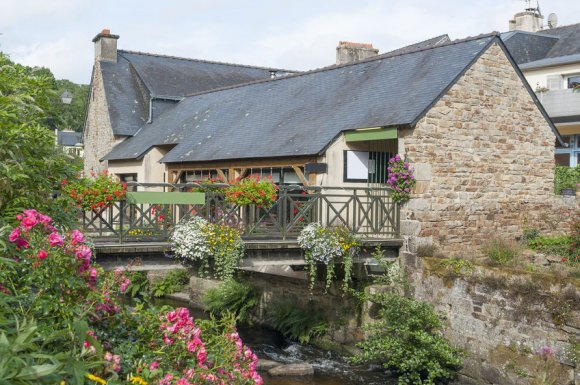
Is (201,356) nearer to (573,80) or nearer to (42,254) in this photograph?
(42,254)

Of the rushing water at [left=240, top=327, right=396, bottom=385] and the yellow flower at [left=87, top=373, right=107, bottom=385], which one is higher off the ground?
the yellow flower at [left=87, top=373, right=107, bottom=385]

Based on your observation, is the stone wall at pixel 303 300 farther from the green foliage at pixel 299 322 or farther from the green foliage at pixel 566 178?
the green foliage at pixel 566 178

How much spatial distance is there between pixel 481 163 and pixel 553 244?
7.20 ft

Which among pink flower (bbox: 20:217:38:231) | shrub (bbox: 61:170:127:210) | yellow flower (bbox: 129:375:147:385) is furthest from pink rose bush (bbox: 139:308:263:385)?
shrub (bbox: 61:170:127:210)

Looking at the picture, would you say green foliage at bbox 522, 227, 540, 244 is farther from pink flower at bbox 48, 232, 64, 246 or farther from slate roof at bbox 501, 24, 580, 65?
slate roof at bbox 501, 24, 580, 65

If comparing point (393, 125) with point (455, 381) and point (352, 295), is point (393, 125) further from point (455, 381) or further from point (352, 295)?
point (455, 381)

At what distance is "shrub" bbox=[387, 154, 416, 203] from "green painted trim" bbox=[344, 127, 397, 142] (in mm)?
507

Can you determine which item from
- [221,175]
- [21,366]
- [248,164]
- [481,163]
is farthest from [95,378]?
[221,175]

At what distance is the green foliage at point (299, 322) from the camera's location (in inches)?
615

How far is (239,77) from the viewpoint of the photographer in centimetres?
3262

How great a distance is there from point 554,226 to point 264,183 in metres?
7.47

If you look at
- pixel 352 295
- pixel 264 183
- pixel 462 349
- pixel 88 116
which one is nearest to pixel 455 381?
pixel 462 349

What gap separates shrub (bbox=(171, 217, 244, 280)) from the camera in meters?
11.9

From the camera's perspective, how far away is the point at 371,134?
1477cm
